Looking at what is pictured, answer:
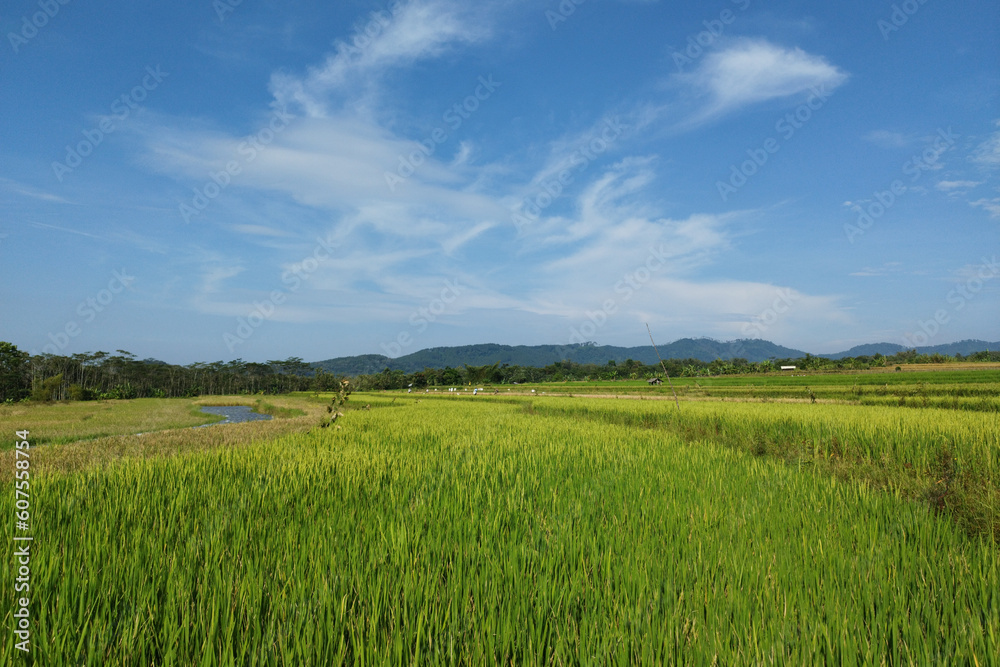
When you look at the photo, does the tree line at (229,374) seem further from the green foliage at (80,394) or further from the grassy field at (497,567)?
the grassy field at (497,567)

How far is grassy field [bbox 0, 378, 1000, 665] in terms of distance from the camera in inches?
61.9

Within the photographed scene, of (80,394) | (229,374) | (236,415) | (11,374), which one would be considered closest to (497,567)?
(236,415)

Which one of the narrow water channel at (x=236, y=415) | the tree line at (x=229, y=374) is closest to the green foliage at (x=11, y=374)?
the tree line at (x=229, y=374)

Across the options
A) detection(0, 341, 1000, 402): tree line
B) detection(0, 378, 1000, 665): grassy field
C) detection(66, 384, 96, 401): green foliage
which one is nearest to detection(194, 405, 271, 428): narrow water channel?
detection(0, 341, 1000, 402): tree line

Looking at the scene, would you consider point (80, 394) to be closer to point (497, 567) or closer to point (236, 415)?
point (236, 415)

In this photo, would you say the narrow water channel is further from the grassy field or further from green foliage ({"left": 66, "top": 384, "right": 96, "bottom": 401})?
the grassy field

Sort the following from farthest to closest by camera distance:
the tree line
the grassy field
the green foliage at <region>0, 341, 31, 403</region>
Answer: the tree line
the green foliage at <region>0, 341, 31, 403</region>
the grassy field

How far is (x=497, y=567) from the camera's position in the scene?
2.14m

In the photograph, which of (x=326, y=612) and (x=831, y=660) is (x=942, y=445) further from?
(x=326, y=612)

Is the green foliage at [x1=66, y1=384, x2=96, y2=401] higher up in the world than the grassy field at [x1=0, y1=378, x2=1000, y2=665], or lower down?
lower down

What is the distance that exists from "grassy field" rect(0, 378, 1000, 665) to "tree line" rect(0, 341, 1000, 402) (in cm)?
3512

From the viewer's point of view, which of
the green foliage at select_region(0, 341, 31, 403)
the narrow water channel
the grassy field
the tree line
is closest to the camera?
the grassy field

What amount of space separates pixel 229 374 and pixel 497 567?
3640 inches

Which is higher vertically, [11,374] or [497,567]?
[11,374]
